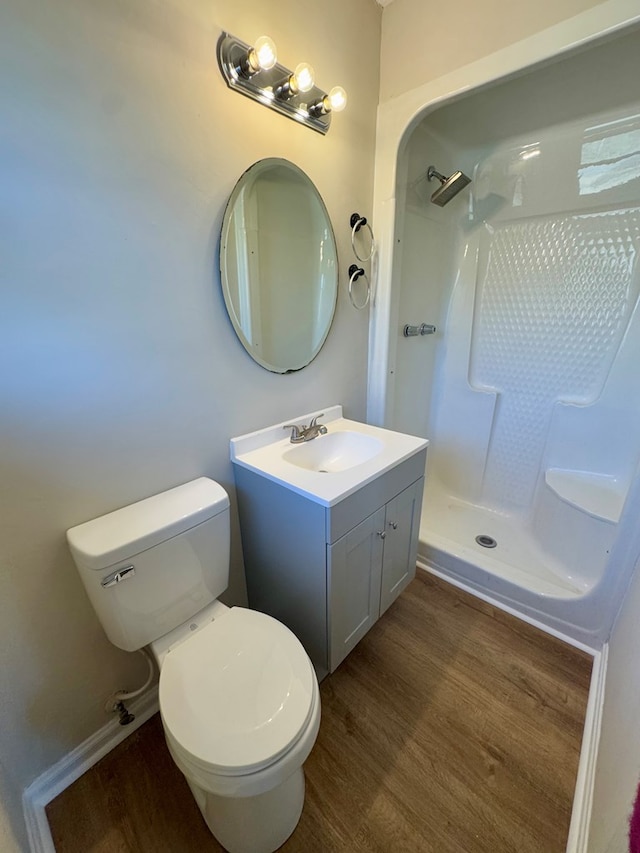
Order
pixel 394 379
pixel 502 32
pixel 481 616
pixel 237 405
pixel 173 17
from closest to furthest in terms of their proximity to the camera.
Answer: pixel 173 17 → pixel 502 32 → pixel 237 405 → pixel 481 616 → pixel 394 379

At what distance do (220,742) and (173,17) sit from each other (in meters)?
1.73

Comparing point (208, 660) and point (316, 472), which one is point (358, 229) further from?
point (208, 660)

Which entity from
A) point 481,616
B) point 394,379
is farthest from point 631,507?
point 394,379

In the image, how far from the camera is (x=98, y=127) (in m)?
0.81

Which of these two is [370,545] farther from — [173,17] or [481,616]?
[173,17]

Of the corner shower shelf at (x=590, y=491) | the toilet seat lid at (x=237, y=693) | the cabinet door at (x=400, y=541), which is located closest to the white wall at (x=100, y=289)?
the toilet seat lid at (x=237, y=693)

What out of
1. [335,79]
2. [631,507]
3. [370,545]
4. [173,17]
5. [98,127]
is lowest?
[370,545]

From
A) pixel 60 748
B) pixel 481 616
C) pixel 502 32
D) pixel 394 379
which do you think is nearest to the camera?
pixel 60 748

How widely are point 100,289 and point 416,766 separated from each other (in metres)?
1.65

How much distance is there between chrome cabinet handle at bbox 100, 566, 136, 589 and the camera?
860mm

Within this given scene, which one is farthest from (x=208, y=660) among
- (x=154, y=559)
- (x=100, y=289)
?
(x=100, y=289)

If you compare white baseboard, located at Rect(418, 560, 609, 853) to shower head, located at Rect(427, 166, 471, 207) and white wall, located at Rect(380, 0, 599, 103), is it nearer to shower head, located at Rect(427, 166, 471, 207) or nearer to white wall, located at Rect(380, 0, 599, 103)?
shower head, located at Rect(427, 166, 471, 207)

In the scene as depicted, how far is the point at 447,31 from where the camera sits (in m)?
1.23

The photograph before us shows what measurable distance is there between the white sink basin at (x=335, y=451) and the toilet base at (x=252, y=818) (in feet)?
2.91
